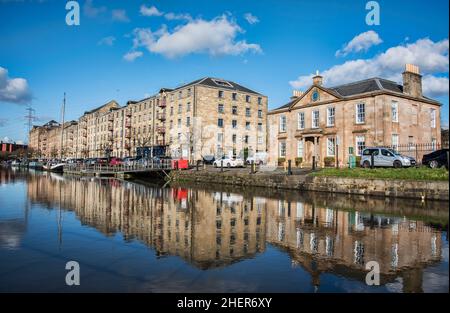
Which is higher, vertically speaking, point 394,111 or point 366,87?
point 366,87

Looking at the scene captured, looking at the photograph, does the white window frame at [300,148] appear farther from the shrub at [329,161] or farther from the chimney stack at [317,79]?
the chimney stack at [317,79]

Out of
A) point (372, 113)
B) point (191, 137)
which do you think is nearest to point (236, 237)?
point (372, 113)

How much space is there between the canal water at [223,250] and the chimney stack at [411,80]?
2040 centimetres

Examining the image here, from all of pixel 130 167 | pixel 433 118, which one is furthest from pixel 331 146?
pixel 130 167

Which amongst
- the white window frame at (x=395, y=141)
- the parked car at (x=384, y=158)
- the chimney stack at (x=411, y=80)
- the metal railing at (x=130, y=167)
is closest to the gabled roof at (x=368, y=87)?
the chimney stack at (x=411, y=80)

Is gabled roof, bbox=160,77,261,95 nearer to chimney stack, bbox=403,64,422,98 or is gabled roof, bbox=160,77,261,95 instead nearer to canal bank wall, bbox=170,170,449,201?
canal bank wall, bbox=170,170,449,201

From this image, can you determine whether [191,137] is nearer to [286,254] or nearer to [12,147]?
[286,254]

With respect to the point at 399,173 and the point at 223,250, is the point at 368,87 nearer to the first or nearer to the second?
the point at 399,173

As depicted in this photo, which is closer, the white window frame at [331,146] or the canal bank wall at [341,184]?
the canal bank wall at [341,184]

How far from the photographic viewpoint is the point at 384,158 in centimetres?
2288

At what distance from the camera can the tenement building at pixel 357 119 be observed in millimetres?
28125

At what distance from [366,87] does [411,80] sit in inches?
170

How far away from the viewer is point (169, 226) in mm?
10258

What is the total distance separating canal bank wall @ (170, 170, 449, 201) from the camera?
16609mm
